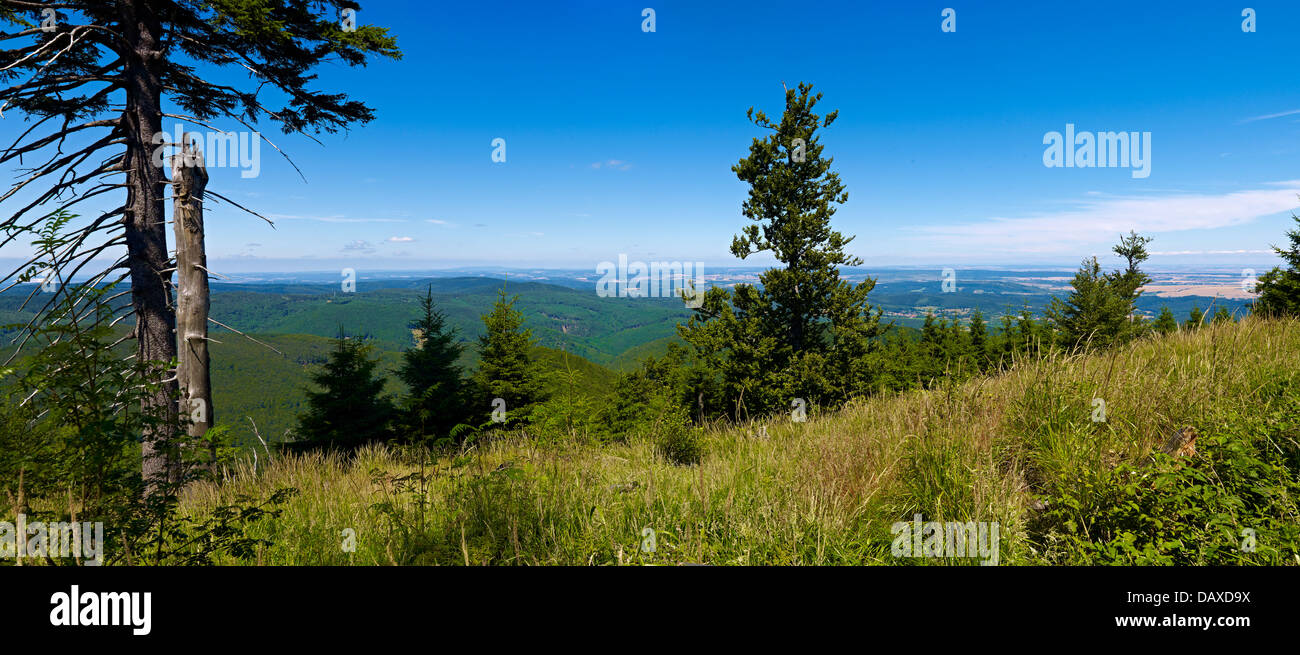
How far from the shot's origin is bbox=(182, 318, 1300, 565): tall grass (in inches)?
113

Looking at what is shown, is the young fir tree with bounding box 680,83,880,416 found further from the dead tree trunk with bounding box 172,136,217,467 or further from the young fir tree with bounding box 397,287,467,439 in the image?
the dead tree trunk with bounding box 172,136,217,467

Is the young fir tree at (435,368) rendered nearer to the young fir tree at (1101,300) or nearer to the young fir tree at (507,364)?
the young fir tree at (507,364)

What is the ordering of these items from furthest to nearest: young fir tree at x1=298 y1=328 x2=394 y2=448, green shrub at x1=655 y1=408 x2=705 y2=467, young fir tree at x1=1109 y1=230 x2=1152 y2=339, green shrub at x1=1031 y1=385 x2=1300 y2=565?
young fir tree at x1=1109 y1=230 x2=1152 y2=339
young fir tree at x1=298 y1=328 x2=394 y2=448
green shrub at x1=655 y1=408 x2=705 y2=467
green shrub at x1=1031 y1=385 x2=1300 y2=565

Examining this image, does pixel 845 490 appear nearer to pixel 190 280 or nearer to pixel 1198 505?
pixel 1198 505

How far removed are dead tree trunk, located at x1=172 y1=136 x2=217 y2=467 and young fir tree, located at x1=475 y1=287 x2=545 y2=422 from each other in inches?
765

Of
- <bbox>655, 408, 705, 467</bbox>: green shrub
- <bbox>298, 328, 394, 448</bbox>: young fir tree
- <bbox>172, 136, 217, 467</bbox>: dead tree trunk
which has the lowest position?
<bbox>298, 328, 394, 448</bbox>: young fir tree

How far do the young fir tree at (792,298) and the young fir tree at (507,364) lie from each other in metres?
10.6

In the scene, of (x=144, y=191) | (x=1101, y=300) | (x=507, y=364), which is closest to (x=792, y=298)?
(x=507, y=364)

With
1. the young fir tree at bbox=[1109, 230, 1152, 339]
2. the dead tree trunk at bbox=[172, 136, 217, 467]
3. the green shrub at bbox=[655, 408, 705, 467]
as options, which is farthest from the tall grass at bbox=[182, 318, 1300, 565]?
the young fir tree at bbox=[1109, 230, 1152, 339]

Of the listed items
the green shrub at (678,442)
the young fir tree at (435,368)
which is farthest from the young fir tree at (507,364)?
the green shrub at (678,442)

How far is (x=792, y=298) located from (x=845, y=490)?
19989 millimetres

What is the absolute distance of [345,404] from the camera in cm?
1961
